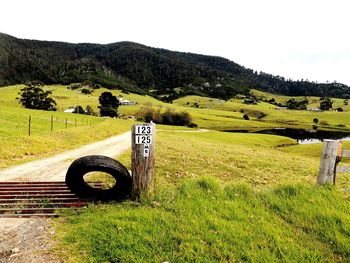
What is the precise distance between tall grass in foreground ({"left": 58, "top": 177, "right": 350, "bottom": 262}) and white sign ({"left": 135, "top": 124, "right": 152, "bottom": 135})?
2051 mm

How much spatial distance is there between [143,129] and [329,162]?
6469 mm

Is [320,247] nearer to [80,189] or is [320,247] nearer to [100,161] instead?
[100,161]

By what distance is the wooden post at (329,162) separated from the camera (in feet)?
33.7

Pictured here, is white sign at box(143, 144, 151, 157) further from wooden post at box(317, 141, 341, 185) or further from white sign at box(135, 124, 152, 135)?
wooden post at box(317, 141, 341, 185)

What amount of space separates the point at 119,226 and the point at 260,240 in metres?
3.37

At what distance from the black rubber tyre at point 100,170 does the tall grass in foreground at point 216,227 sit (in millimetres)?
608

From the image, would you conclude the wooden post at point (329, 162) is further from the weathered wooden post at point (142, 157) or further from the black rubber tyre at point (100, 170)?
the black rubber tyre at point (100, 170)

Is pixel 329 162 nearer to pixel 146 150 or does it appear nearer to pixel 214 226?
pixel 214 226

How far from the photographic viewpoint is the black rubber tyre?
930 centimetres

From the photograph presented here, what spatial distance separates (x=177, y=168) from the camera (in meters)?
17.1

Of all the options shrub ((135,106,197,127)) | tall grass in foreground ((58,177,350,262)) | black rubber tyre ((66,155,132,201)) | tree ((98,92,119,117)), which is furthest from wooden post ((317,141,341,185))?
tree ((98,92,119,117))

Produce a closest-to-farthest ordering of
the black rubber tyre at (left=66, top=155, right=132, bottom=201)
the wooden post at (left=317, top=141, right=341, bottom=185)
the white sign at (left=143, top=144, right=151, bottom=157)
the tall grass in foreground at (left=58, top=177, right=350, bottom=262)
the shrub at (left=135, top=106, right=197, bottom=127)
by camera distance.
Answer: the tall grass in foreground at (left=58, top=177, right=350, bottom=262)
the white sign at (left=143, top=144, right=151, bottom=157)
the black rubber tyre at (left=66, top=155, right=132, bottom=201)
the wooden post at (left=317, top=141, right=341, bottom=185)
the shrub at (left=135, top=106, right=197, bottom=127)

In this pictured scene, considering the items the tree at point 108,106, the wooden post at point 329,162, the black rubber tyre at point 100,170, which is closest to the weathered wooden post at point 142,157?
the black rubber tyre at point 100,170

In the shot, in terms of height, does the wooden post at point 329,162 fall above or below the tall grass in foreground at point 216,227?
above
